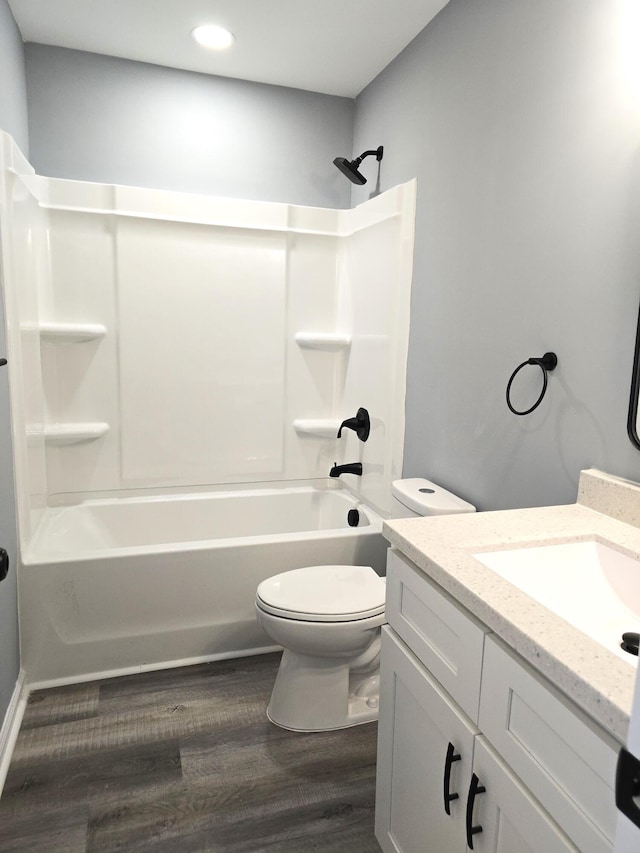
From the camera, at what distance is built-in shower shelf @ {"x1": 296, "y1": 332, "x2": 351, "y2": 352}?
3.07 meters

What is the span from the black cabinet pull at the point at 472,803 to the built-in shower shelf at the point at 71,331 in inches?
94.8

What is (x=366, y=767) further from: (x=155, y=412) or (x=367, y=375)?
Result: (x=155, y=412)

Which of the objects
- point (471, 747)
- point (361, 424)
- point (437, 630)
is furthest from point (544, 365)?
point (361, 424)

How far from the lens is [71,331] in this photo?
8.75ft

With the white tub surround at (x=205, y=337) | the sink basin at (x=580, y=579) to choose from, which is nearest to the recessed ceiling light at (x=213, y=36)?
the white tub surround at (x=205, y=337)

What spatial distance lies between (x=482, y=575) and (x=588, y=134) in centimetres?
116

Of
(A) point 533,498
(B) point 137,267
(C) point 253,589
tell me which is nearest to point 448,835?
(A) point 533,498

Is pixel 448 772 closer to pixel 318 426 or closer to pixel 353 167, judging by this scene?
pixel 318 426

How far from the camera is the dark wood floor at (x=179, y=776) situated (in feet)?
5.18

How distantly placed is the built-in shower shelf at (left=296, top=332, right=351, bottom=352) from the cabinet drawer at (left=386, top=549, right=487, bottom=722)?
73.8 inches

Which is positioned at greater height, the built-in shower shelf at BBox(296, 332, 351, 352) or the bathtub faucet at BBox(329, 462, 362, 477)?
the built-in shower shelf at BBox(296, 332, 351, 352)

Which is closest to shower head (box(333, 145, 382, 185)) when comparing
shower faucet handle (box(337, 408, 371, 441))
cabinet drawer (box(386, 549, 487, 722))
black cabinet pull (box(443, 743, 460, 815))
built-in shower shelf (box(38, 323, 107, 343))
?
shower faucet handle (box(337, 408, 371, 441))

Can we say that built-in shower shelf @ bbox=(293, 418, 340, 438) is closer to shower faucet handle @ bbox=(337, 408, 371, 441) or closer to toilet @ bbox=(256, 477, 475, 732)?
shower faucet handle @ bbox=(337, 408, 371, 441)

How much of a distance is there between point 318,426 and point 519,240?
1644mm
